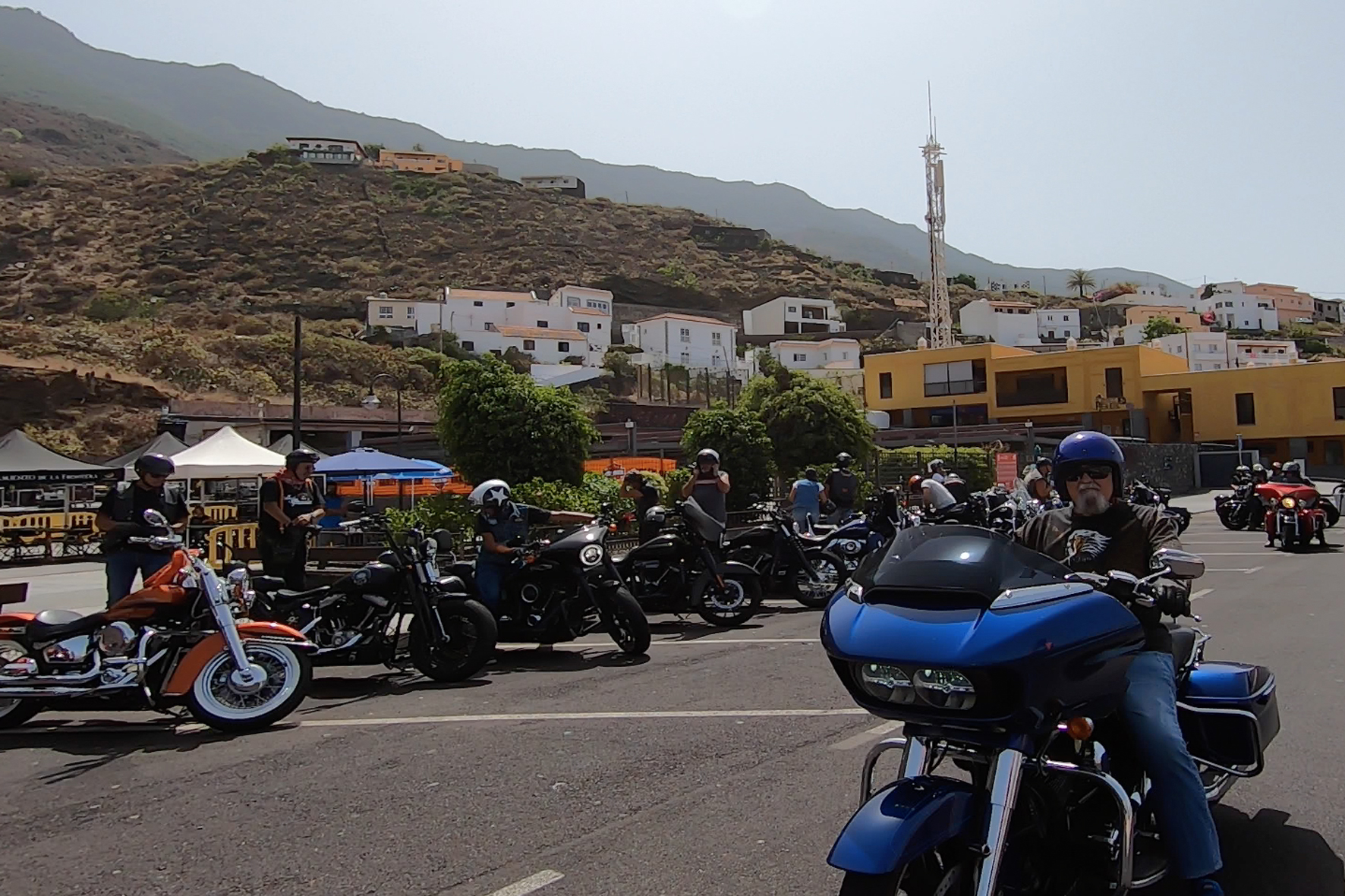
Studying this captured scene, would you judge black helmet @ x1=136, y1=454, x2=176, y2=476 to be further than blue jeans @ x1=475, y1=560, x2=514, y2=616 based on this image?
No

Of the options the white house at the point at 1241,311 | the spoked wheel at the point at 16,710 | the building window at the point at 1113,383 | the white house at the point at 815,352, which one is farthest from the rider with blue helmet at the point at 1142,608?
the white house at the point at 1241,311

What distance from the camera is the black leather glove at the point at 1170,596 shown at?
10.2 ft

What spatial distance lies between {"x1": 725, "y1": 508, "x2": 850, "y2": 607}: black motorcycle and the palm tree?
449ft

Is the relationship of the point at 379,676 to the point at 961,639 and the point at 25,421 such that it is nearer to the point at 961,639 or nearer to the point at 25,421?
the point at 961,639

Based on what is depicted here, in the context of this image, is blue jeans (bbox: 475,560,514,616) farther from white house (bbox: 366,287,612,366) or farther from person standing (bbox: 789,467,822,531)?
white house (bbox: 366,287,612,366)

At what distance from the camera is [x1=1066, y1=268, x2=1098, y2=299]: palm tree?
139m

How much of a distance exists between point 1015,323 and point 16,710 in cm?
10480

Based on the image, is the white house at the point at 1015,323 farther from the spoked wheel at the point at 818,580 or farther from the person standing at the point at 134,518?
the person standing at the point at 134,518

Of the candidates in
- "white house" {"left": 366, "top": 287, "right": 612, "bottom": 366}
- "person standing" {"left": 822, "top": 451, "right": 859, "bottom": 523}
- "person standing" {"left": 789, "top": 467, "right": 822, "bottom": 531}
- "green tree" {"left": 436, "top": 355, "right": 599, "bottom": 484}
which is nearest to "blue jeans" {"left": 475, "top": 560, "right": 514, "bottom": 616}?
"person standing" {"left": 789, "top": 467, "right": 822, "bottom": 531}

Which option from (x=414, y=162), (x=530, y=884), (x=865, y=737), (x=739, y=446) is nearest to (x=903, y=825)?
(x=530, y=884)

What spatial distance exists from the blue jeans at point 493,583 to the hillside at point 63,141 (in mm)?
175933

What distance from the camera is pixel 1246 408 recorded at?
5072 centimetres

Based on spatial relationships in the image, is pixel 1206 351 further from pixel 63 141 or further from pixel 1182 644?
pixel 63 141

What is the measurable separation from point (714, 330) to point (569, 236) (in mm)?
35240
